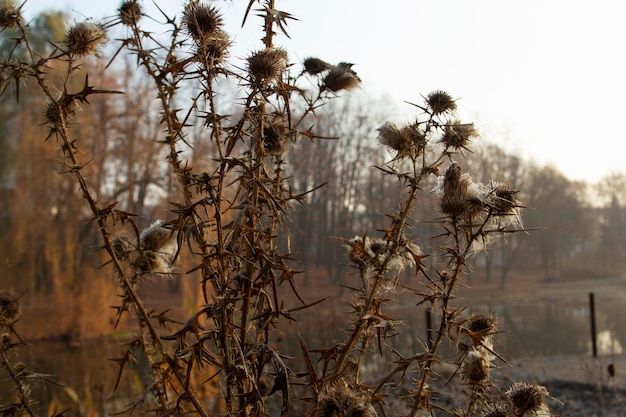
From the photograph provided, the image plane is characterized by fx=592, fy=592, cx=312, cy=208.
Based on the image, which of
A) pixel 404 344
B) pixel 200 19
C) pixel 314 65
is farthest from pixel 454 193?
pixel 404 344

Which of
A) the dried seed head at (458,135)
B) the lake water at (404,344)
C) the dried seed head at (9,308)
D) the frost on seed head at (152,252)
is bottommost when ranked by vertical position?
the lake water at (404,344)

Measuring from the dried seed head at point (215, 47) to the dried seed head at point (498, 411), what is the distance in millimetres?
1131

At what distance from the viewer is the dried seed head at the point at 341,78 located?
1892 millimetres

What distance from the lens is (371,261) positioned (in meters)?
1.65

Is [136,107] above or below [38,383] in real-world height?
above

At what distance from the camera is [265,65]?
1479 millimetres

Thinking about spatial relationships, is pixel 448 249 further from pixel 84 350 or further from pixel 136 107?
pixel 136 107

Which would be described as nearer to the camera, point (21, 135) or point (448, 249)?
point (448, 249)

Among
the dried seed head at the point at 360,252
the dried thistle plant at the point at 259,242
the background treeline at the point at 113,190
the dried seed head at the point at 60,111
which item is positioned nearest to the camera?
the dried thistle plant at the point at 259,242

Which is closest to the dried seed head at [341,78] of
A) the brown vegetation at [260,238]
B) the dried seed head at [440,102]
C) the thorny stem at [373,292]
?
the brown vegetation at [260,238]

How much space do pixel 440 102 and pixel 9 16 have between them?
4.33 feet

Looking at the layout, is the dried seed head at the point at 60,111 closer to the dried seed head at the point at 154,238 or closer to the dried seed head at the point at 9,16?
the dried seed head at the point at 9,16

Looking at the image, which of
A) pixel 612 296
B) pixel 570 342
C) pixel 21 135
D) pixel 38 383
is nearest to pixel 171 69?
pixel 38 383

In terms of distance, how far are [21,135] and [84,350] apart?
8479mm
